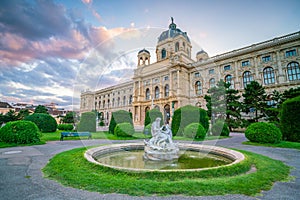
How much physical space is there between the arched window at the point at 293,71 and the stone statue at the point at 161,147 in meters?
29.4

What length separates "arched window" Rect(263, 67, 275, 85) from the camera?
1057 inches

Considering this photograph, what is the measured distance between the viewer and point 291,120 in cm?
1137

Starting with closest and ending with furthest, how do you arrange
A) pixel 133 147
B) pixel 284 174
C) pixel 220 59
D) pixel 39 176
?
pixel 39 176 < pixel 284 174 < pixel 133 147 < pixel 220 59

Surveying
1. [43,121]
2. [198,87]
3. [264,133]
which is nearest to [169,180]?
[264,133]

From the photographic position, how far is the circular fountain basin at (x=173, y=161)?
541 centimetres

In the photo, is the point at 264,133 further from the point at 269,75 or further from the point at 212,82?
the point at 212,82

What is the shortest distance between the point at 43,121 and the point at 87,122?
17.6ft

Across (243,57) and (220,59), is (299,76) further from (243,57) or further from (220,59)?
(220,59)

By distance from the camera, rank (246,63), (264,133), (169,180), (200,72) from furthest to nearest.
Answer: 1. (246,63)
2. (200,72)
3. (264,133)
4. (169,180)

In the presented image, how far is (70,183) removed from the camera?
3.50 m

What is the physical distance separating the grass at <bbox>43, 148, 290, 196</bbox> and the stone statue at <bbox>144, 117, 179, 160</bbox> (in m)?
1.88

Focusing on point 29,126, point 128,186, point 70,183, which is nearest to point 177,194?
point 128,186

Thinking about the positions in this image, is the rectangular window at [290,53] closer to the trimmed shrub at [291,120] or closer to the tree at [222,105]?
the tree at [222,105]

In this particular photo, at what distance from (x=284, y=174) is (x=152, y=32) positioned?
21.0ft
